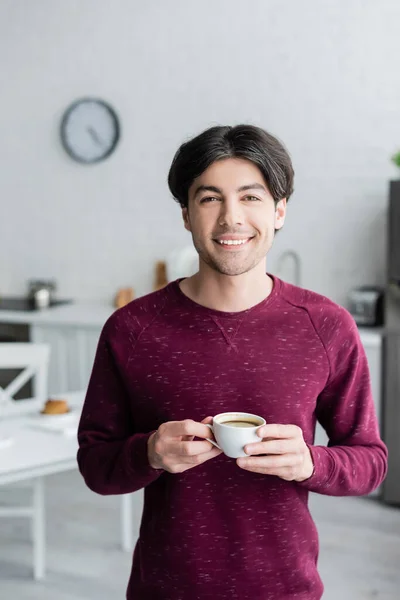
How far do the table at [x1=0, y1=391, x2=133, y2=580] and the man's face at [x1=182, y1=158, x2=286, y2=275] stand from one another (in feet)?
4.37

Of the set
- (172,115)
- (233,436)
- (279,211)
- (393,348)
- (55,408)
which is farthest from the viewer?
(172,115)

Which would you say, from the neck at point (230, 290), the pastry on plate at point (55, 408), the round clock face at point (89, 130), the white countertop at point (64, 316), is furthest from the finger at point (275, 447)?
the round clock face at point (89, 130)

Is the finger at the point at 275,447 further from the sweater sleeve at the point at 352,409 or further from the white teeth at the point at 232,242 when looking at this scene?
→ the white teeth at the point at 232,242

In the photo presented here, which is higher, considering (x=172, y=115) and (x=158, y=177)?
(x=172, y=115)

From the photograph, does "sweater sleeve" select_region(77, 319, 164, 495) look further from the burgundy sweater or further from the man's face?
the man's face

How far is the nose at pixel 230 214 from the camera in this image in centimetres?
116

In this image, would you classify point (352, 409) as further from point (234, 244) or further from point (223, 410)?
point (234, 244)

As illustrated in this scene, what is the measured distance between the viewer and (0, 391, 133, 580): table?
2.29 m

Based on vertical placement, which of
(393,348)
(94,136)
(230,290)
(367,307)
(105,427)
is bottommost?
(393,348)

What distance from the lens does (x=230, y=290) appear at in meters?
1.25

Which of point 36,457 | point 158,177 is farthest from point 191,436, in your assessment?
point 158,177

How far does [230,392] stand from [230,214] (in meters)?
0.29

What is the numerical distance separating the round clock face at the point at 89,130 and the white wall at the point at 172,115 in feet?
0.20

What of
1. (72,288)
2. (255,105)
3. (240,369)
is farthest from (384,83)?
(240,369)
